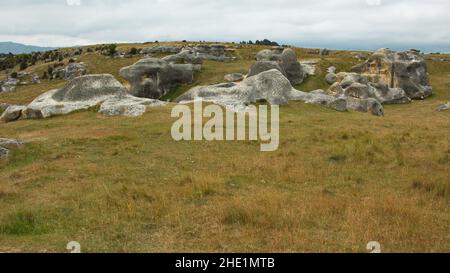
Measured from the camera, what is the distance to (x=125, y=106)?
37.1 meters

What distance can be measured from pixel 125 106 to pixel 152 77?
17.4 meters

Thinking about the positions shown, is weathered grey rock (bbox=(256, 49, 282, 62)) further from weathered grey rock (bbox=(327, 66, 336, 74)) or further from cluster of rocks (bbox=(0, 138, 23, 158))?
cluster of rocks (bbox=(0, 138, 23, 158))

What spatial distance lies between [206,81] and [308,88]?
44.3 ft

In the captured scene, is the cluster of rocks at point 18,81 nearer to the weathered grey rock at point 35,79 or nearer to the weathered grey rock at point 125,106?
the weathered grey rock at point 35,79

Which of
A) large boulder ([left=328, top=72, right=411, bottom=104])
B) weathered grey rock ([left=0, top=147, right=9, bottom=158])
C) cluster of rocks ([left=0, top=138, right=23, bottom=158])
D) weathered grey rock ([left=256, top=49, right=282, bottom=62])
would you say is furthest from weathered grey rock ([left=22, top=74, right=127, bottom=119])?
weathered grey rock ([left=256, top=49, right=282, bottom=62])

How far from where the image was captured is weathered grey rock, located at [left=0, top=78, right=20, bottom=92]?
73.1m

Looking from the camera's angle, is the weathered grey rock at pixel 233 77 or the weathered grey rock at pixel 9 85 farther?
the weathered grey rock at pixel 9 85

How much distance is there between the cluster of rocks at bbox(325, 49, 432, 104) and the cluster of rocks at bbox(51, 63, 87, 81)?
40.1m

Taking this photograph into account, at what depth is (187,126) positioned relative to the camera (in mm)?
29609

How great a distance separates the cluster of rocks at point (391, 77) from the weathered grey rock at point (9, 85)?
4889cm

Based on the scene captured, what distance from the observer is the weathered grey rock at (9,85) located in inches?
2876

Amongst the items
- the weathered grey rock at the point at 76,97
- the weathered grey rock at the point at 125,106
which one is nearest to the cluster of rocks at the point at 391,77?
the weathered grey rock at the point at 125,106

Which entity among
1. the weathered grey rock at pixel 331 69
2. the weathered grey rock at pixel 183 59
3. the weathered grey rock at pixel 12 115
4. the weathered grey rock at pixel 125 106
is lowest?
the weathered grey rock at pixel 12 115
